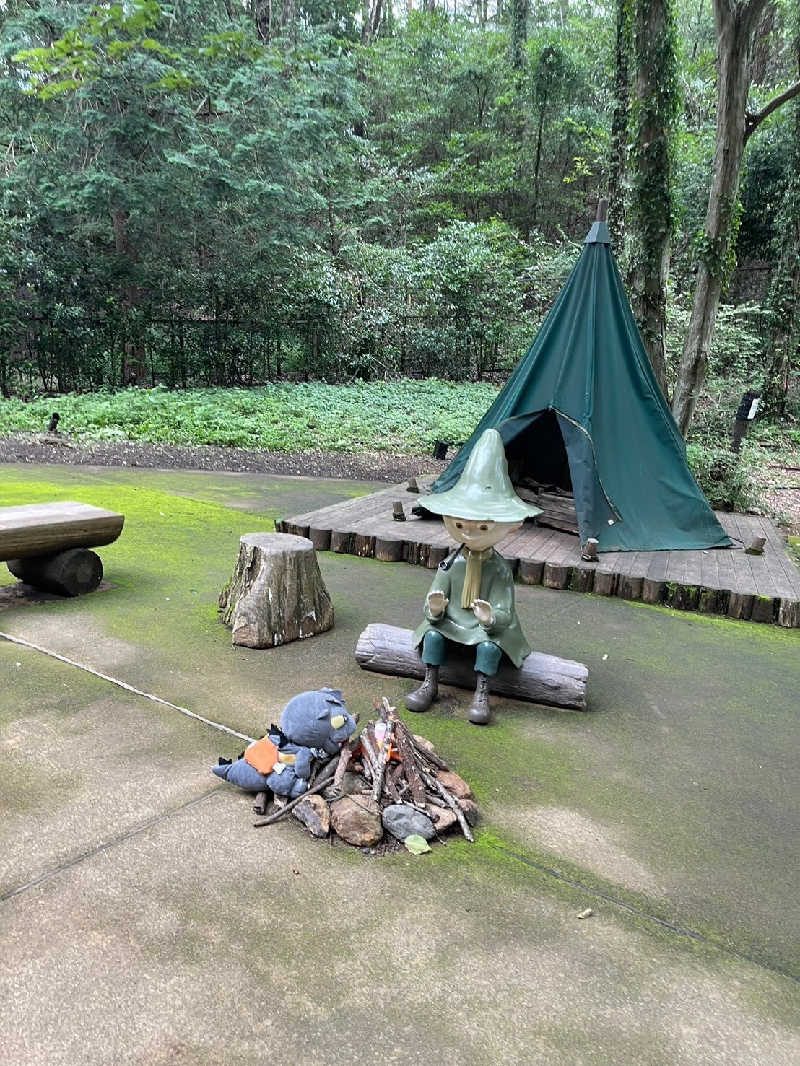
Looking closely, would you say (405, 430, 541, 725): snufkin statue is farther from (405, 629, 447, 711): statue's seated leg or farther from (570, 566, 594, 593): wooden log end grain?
(570, 566, 594, 593): wooden log end grain

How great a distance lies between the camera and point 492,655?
3.65 m

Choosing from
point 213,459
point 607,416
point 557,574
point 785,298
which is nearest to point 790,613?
point 557,574

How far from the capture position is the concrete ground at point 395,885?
192 cm

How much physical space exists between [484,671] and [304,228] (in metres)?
14.9

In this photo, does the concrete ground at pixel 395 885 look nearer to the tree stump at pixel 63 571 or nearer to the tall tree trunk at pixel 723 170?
the tree stump at pixel 63 571

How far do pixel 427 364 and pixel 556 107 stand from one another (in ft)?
37.0

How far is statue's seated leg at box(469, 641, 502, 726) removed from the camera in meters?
3.63

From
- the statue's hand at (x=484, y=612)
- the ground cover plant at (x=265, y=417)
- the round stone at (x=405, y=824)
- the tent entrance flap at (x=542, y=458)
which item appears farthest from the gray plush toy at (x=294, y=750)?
the ground cover plant at (x=265, y=417)

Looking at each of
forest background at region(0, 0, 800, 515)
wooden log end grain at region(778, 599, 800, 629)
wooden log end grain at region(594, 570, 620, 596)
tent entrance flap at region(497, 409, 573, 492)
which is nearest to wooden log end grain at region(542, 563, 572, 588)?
wooden log end grain at region(594, 570, 620, 596)

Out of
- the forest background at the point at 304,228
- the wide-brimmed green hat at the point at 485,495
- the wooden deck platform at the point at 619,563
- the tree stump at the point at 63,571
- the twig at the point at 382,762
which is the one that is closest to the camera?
the twig at the point at 382,762

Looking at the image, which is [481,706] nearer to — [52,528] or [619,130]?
[52,528]

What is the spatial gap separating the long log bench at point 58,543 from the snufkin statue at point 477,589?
2465 millimetres

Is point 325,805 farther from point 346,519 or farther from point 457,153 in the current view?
point 457,153

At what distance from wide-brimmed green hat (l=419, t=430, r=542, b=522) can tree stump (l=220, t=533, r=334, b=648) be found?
1.14 meters
